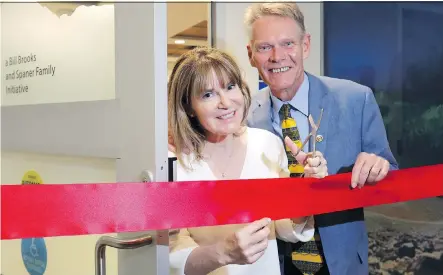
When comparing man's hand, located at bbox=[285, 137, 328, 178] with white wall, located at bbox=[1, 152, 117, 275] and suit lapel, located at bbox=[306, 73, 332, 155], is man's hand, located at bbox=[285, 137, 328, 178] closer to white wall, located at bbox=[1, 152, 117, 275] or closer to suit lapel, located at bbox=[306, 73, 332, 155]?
suit lapel, located at bbox=[306, 73, 332, 155]

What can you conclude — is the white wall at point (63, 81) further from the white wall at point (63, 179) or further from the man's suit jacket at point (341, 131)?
the man's suit jacket at point (341, 131)

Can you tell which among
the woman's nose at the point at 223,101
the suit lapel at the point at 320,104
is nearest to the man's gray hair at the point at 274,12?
the suit lapel at the point at 320,104

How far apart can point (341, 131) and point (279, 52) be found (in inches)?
11.7

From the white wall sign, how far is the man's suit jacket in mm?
451

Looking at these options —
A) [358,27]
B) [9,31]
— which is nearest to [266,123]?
[358,27]

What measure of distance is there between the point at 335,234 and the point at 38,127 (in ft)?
3.15

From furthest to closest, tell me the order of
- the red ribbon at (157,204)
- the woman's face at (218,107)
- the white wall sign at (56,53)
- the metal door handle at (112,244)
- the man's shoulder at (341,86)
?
the man's shoulder at (341,86) → the white wall sign at (56,53) → the woman's face at (218,107) → the metal door handle at (112,244) → the red ribbon at (157,204)

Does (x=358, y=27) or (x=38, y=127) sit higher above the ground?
(x=358, y=27)

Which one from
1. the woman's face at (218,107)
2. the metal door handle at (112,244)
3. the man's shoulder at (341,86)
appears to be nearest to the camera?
the metal door handle at (112,244)

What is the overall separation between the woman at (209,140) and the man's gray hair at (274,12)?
0.21 meters

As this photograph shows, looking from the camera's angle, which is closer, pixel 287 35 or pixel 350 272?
pixel 287 35

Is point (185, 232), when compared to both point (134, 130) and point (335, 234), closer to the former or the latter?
point (134, 130)

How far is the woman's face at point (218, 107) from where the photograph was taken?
1177 millimetres

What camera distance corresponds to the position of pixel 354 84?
4.75 feet
